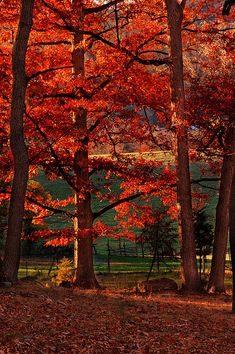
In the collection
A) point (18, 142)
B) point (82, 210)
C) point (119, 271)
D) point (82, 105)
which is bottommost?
point (119, 271)

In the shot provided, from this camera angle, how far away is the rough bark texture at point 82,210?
2011cm

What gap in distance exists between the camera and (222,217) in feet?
66.6

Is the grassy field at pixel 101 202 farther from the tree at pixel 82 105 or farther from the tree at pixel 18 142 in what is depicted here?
the tree at pixel 18 142

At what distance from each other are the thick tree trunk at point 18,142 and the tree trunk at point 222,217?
9.55 m

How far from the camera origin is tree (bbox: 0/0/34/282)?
1304 centimetres

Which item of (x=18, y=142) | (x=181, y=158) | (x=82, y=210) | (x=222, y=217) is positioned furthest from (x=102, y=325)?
(x=222, y=217)

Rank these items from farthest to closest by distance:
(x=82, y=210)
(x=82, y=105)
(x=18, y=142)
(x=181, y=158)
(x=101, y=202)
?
(x=101, y=202) → (x=82, y=210) → (x=82, y=105) → (x=181, y=158) → (x=18, y=142)

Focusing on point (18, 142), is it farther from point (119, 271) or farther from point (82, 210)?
point (119, 271)

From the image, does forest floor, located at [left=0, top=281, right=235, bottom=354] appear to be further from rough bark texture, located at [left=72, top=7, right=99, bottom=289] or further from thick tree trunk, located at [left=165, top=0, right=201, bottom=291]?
rough bark texture, located at [left=72, top=7, right=99, bottom=289]

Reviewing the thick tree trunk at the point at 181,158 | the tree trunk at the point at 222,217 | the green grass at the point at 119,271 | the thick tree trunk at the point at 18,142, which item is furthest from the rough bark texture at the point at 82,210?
the green grass at the point at 119,271

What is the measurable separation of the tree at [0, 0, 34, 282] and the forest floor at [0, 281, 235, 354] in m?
0.89

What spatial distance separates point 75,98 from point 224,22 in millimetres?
6903

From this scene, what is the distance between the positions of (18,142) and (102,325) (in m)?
5.14

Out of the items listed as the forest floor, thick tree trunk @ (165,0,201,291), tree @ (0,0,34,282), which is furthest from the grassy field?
the forest floor
